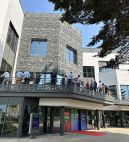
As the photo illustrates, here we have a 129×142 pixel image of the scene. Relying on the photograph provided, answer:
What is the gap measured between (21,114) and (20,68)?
20.9ft

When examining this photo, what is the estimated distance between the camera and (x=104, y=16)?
953 centimetres

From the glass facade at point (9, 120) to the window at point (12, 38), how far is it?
6.50 m

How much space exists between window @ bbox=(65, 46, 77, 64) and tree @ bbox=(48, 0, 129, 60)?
10.1 m

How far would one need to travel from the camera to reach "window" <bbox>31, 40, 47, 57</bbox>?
1981 cm

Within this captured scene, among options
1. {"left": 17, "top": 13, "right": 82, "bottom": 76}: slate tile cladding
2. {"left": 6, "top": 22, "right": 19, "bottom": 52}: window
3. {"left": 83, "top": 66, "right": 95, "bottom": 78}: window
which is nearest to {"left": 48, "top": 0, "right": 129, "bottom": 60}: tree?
{"left": 17, "top": 13, "right": 82, "bottom": 76}: slate tile cladding

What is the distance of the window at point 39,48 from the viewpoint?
19812mm

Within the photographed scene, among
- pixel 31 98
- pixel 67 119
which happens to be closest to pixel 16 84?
pixel 31 98

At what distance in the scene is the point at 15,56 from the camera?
19.3 m

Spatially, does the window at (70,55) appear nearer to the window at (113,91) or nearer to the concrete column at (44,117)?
the concrete column at (44,117)

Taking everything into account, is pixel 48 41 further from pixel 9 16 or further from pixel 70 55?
pixel 9 16

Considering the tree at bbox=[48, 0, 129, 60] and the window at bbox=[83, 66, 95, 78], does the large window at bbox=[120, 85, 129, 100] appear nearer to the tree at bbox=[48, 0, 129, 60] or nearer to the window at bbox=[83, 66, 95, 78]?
the window at bbox=[83, 66, 95, 78]

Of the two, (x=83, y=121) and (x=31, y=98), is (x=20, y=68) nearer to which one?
(x=31, y=98)

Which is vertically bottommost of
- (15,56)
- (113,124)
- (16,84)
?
(113,124)

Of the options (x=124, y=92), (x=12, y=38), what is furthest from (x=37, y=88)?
(x=124, y=92)
